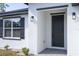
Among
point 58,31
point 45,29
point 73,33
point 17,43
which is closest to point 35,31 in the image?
point 45,29

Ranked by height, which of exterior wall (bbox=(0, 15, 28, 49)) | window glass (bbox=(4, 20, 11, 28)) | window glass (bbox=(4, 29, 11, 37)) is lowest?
exterior wall (bbox=(0, 15, 28, 49))

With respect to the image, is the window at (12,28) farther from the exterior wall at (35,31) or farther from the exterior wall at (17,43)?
the exterior wall at (35,31)

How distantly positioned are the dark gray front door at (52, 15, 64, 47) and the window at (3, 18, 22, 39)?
3414 mm

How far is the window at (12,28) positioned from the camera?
47.9 feet

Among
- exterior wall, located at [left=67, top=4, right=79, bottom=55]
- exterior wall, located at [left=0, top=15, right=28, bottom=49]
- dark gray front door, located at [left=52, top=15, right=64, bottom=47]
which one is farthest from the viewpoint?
exterior wall, located at [left=0, top=15, right=28, bottom=49]

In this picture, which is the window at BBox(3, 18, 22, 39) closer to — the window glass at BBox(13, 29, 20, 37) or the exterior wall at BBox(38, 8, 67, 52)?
the window glass at BBox(13, 29, 20, 37)

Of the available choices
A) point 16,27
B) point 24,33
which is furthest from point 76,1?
point 16,27

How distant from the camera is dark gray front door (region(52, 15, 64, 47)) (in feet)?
40.6

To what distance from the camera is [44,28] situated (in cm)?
1262

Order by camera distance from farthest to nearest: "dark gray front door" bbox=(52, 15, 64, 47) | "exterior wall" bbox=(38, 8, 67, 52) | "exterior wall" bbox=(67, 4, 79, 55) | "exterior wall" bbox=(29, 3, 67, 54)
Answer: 1. "dark gray front door" bbox=(52, 15, 64, 47)
2. "exterior wall" bbox=(38, 8, 67, 52)
3. "exterior wall" bbox=(29, 3, 67, 54)
4. "exterior wall" bbox=(67, 4, 79, 55)

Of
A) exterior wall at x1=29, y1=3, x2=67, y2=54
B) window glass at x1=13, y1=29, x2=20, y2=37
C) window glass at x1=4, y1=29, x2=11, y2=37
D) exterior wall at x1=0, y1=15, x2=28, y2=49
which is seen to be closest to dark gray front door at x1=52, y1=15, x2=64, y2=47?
exterior wall at x1=29, y1=3, x2=67, y2=54

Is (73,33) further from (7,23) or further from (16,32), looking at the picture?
(7,23)

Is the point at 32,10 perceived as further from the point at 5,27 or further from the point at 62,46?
the point at 5,27

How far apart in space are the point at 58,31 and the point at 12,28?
4813 mm
